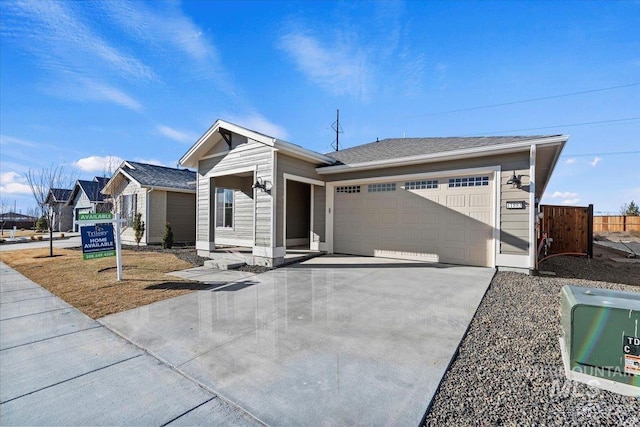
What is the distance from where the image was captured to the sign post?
6.75m

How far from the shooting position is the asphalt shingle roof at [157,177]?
14.6 meters

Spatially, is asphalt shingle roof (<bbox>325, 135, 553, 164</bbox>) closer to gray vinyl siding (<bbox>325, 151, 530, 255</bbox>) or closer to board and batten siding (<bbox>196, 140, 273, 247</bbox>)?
gray vinyl siding (<bbox>325, 151, 530, 255</bbox>)

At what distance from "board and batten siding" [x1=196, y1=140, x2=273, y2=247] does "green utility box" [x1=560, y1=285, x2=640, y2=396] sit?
698cm

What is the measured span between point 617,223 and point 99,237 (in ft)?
101

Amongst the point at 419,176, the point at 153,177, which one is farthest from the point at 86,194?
the point at 419,176

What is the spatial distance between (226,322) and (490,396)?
133 inches

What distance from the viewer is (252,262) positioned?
8.72m

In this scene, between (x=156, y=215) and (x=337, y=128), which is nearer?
(x=156, y=215)

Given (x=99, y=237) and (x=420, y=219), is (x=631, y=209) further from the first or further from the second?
(x=99, y=237)

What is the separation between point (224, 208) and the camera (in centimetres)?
1345

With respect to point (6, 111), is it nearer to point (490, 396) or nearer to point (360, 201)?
point (360, 201)

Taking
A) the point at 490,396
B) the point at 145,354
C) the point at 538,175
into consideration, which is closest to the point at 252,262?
the point at 145,354

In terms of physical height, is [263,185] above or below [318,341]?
above

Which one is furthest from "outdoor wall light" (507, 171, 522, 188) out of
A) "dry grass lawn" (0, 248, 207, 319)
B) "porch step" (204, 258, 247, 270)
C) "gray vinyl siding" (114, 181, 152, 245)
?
"gray vinyl siding" (114, 181, 152, 245)
